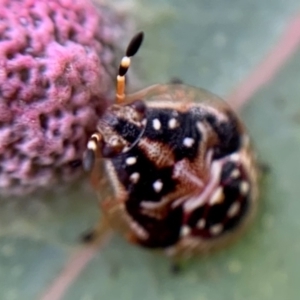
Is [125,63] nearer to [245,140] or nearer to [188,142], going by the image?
[188,142]

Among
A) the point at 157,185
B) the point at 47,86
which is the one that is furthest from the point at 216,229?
the point at 47,86

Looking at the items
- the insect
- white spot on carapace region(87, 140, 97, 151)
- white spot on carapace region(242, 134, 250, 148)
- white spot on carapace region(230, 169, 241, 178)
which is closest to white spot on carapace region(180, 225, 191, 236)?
the insect

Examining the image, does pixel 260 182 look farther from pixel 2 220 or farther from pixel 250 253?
pixel 2 220

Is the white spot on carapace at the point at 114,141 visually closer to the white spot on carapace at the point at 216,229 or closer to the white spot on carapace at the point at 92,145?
the white spot on carapace at the point at 92,145

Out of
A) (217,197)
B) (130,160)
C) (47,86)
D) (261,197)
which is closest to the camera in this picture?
(47,86)

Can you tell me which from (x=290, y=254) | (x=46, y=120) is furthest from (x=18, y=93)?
(x=290, y=254)

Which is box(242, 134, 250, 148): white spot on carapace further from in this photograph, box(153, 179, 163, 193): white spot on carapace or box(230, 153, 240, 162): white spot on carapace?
box(153, 179, 163, 193): white spot on carapace

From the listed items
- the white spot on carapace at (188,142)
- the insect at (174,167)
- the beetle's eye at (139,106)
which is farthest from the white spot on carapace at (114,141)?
the white spot on carapace at (188,142)
